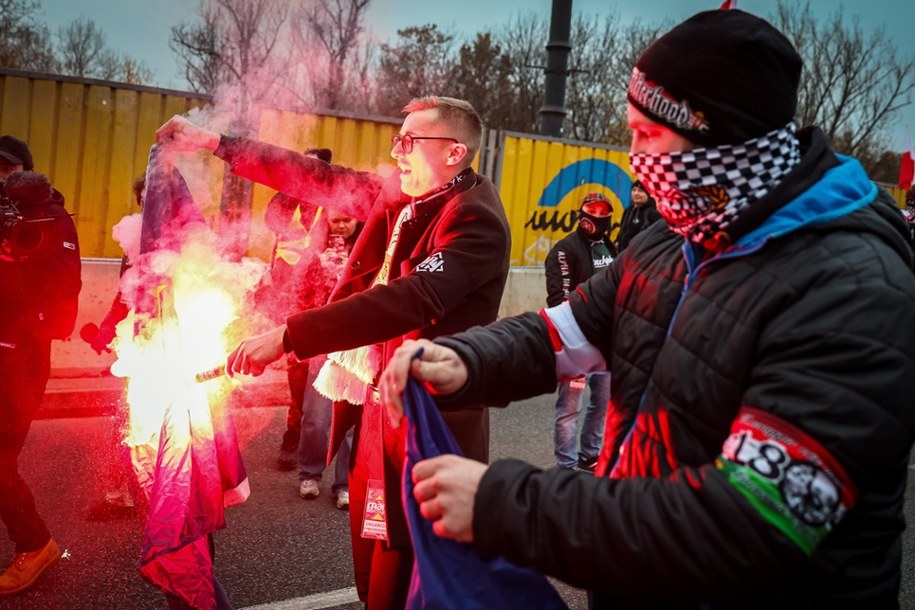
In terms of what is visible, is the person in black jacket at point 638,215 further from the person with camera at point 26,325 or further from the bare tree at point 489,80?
the bare tree at point 489,80

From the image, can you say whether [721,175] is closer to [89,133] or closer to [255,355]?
[255,355]

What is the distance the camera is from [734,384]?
1.45m

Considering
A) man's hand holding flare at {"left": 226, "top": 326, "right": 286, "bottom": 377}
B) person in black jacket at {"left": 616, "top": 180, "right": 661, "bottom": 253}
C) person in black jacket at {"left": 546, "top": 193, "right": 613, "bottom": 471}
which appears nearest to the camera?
man's hand holding flare at {"left": 226, "top": 326, "right": 286, "bottom": 377}

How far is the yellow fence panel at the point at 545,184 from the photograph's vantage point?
11.8 m

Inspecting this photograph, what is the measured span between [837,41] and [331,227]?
A: 26.8 metres

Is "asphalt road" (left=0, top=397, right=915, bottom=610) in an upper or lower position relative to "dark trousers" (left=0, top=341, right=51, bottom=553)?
lower

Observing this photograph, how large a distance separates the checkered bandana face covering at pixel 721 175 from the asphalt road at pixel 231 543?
309 cm

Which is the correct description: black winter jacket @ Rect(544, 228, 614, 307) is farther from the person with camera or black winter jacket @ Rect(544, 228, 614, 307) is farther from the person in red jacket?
the person with camera

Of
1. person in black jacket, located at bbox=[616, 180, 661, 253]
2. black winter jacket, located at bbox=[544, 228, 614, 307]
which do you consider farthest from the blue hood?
person in black jacket, located at bbox=[616, 180, 661, 253]

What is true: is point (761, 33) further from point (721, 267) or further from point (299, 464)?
point (299, 464)

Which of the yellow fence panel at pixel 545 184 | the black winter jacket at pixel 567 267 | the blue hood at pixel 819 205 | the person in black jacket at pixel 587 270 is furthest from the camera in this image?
the yellow fence panel at pixel 545 184

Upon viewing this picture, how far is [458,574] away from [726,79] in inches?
46.9

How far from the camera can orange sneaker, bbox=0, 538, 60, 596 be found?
375cm

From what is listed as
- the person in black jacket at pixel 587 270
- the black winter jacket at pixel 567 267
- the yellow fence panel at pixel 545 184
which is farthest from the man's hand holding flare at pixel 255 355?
the yellow fence panel at pixel 545 184
